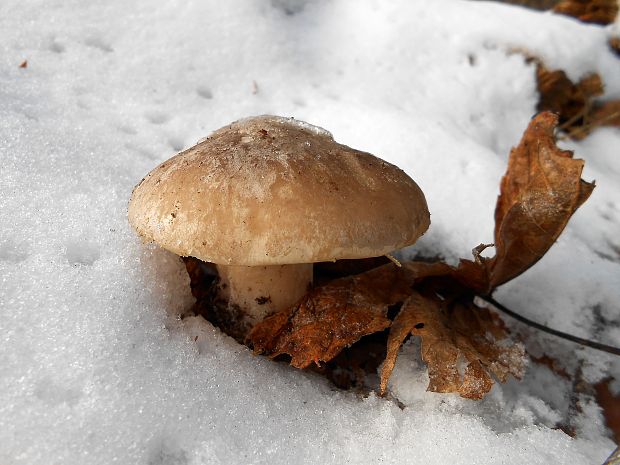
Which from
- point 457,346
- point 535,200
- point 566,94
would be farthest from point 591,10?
point 457,346

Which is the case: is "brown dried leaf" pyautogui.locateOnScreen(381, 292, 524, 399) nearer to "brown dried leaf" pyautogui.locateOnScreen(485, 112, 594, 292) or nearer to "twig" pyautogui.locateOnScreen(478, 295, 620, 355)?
"twig" pyautogui.locateOnScreen(478, 295, 620, 355)

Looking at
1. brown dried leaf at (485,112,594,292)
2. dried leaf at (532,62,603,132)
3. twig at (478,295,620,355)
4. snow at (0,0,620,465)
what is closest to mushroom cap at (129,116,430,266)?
snow at (0,0,620,465)

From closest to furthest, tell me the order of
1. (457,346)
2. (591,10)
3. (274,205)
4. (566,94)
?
(274,205) < (457,346) < (566,94) < (591,10)

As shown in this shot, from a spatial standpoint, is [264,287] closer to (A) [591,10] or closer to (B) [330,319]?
(B) [330,319]

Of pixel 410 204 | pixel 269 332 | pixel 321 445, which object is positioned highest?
pixel 410 204

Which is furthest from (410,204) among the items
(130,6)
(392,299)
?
(130,6)

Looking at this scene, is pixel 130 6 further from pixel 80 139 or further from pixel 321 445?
pixel 321 445

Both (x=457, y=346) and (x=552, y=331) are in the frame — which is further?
(x=552, y=331)

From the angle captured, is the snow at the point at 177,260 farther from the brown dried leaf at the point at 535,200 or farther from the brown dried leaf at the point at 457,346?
the brown dried leaf at the point at 535,200
